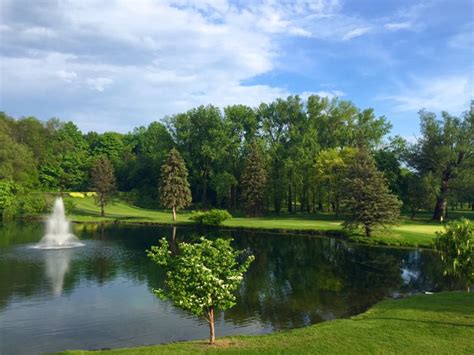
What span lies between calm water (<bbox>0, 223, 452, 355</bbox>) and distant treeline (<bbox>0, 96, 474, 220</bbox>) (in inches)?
1106

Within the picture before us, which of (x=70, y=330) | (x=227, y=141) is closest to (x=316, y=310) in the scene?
(x=70, y=330)

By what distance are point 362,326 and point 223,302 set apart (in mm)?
6084

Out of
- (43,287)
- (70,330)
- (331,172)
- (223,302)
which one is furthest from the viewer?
(331,172)

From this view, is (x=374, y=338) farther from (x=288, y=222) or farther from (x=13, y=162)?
(x=13, y=162)

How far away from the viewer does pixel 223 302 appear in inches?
594

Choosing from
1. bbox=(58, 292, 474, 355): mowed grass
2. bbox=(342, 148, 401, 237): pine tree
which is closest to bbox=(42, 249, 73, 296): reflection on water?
bbox=(58, 292, 474, 355): mowed grass

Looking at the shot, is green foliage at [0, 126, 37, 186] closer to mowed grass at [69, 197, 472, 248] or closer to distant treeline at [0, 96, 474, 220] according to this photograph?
distant treeline at [0, 96, 474, 220]

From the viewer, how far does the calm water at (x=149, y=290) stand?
63.2 feet

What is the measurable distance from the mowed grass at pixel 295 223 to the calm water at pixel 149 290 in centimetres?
358

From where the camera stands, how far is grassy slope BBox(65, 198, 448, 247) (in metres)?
45.9

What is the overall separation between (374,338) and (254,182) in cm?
6040

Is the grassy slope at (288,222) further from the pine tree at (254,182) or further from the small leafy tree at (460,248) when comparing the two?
the small leafy tree at (460,248)

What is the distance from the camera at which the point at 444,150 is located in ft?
217

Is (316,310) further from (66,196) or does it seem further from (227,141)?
(66,196)
